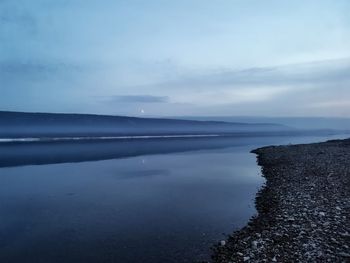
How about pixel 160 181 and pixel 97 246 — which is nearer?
pixel 97 246

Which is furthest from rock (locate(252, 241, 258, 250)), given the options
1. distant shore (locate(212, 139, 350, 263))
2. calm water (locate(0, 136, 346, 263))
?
calm water (locate(0, 136, 346, 263))

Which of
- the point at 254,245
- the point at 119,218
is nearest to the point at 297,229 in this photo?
the point at 254,245

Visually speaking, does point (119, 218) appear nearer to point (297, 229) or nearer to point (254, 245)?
point (254, 245)

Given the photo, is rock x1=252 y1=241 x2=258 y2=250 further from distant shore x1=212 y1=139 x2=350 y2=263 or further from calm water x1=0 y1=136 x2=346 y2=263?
calm water x1=0 y1=136 x2=346 y2=263

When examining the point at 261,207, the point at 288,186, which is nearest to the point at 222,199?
the point at 261,207

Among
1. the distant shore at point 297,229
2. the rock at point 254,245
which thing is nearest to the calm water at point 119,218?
the distant shore at point 297,229

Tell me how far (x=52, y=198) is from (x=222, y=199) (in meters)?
9.76

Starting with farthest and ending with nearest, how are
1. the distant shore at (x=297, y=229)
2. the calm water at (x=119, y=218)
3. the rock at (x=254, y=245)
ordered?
the calm water at (x=119, y=218)
the rock at (x=254, y=245)
the distant shore at (x=297, y=229)

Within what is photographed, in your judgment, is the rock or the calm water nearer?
the rock

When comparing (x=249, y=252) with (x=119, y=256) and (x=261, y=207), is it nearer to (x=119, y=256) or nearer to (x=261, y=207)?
(x=119, y=256)

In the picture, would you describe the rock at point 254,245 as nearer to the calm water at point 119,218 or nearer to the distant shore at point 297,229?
the distant shore at point 297,229

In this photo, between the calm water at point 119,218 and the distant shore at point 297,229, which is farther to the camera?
the calm water at point 119,218

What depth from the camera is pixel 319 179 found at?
21.1 m

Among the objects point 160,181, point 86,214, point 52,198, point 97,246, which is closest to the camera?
point 97,246
